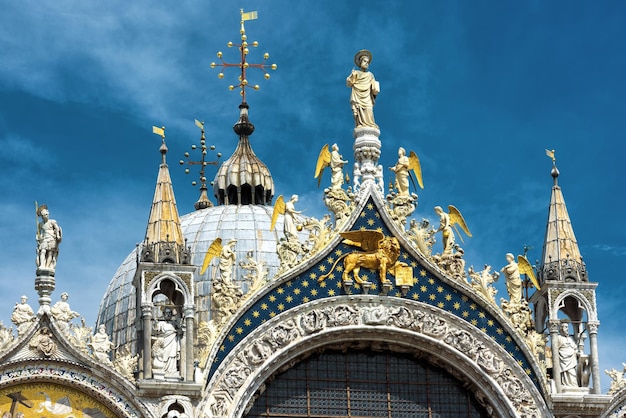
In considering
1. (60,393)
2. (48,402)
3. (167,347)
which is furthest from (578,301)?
(48,402)

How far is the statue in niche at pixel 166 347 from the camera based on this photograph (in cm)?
3356

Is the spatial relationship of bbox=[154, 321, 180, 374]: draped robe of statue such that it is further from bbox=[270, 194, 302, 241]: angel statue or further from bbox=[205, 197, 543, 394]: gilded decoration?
bbox=[270, 194, 302, 241]: angel statue

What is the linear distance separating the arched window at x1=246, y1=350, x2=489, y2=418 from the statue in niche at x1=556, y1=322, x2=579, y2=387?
1.68 meters

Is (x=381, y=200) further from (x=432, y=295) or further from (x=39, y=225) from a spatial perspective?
(x=39, y=225)

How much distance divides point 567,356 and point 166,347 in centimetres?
762

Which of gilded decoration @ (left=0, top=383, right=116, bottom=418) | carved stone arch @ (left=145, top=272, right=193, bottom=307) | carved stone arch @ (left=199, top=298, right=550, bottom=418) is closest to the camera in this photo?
gilded decoration @ (left=0, top=383, right=116, bottom=418)

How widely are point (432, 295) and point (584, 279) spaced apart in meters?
3.05

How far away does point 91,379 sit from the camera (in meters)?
33.1

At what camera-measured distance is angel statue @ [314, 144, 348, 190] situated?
35906mm

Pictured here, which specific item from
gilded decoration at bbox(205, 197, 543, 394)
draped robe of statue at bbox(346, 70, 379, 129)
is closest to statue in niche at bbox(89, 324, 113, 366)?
gilded decoration at bbox(205, 197, 543, 394)

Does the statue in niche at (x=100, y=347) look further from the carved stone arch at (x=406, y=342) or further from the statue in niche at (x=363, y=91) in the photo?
the statue in niche at (x=363, y=91)

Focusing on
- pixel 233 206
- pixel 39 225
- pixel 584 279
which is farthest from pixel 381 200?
pixel 233 206

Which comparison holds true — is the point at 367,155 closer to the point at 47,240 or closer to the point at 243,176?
the point at 47,240

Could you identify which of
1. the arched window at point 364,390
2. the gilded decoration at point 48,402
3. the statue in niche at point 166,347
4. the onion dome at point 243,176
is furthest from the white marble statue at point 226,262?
the onion dome at point 243,176
